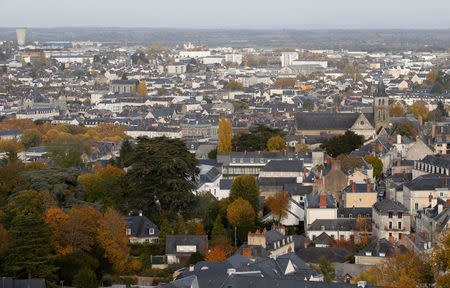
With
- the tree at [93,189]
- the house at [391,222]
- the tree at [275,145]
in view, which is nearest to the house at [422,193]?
the house at [391,222]

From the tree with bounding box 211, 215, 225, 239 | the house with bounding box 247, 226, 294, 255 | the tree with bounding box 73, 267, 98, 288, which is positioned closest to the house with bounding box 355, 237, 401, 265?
the house with bounding box 247, 226, 294, 255

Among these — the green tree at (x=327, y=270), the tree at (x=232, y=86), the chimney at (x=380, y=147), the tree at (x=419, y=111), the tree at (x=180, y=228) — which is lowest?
the tree at (x=232, y=86)

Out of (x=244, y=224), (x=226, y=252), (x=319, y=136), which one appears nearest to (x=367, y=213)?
(x=244, y=224)

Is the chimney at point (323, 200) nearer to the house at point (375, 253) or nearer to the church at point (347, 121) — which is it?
the house at point (375, 253)

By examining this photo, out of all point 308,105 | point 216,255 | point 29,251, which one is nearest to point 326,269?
point 216,255

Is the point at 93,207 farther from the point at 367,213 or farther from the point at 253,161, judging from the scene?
the point at 253,161

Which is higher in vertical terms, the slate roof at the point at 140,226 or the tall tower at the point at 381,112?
the tall tower at the point at 381,112
